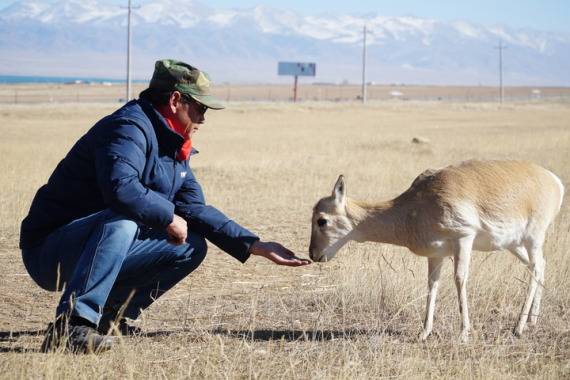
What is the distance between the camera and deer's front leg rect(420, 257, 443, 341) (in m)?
7.53

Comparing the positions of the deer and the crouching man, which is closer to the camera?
the crouching man

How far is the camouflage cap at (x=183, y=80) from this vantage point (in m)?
6.80

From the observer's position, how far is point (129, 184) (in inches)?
249

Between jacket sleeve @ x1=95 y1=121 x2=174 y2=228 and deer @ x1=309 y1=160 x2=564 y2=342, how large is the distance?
5.89 feet

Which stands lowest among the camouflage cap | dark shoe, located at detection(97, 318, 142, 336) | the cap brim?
dark shoe, located at detection(97, 318, 142, 336)

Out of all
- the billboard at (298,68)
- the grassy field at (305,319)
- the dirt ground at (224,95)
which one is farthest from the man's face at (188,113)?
the billboard at (298,68)

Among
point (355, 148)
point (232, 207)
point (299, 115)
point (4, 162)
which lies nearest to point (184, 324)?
point (232, 207)

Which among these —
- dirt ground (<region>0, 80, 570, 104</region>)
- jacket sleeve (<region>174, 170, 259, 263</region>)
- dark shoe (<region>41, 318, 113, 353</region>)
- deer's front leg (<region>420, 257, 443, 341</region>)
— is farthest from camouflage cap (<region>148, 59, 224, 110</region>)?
dirt ground (<region>0, 80, 570, 104</region>)

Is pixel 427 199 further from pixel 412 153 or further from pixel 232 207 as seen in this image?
pixel 412 153

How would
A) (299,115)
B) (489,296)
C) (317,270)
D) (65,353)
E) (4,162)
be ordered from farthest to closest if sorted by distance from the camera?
(299,115)
(4,162)
(317,270)
(489,296)
(65,353)

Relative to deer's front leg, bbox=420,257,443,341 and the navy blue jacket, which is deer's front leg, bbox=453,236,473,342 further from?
the navy blue jacket

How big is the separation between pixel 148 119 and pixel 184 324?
1.99m

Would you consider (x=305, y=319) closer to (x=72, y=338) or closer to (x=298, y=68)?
(x=72, y=338)

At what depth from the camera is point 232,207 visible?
51.4 feet
